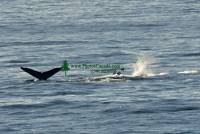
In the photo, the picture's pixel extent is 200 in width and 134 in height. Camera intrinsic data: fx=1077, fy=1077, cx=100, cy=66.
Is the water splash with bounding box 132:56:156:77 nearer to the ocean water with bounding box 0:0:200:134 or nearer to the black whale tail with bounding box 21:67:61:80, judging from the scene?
the ocean water with bounding box 0:0:200:134

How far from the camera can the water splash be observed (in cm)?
10746

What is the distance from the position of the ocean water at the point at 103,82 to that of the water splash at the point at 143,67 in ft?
0.33

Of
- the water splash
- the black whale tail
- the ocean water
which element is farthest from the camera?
the water splash

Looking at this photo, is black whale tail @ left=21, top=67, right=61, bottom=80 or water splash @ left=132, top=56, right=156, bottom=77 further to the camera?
water splash @ left=132, top=56, right=156, bottom=77

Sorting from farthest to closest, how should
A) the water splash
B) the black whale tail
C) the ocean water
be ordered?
the water splash → the black whale tail → the ocean water

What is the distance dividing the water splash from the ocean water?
100 mm

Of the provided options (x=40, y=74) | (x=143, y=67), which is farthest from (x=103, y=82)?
(x=143, y=67)

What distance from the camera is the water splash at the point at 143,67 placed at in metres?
107

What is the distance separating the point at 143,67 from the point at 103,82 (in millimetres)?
10592

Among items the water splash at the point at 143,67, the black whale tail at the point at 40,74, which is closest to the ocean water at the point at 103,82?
the water splash at the point at 143,67

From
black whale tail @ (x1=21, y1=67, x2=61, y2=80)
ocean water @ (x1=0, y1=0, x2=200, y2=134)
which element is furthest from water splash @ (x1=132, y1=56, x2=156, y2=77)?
black whale tail @ (x1=21, y1=67, x2=61, y2=80)

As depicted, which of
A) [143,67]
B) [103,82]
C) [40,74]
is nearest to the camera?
[103,82]

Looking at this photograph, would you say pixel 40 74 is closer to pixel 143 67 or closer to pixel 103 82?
pixel 103 82

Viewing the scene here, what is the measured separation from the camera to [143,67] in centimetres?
11188
